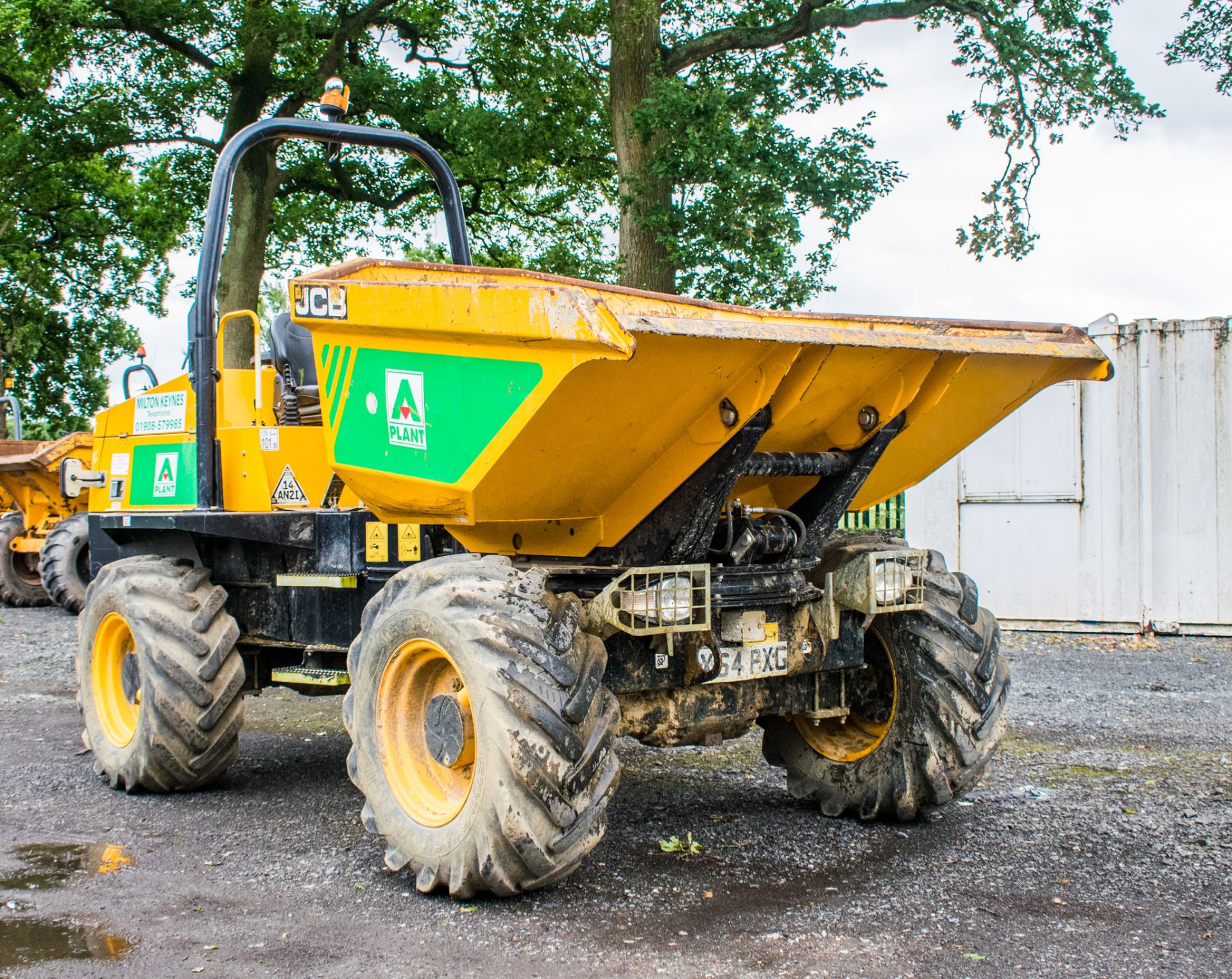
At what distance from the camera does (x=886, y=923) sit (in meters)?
4.23

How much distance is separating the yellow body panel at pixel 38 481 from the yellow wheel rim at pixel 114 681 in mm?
9700

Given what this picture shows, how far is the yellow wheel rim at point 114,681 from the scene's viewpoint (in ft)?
21.4

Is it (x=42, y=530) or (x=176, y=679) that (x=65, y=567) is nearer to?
(x=42, y=530)

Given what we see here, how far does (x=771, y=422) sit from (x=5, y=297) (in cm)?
2701

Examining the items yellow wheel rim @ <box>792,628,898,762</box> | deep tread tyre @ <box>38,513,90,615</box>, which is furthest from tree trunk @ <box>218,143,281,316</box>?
yellow wheel rim @ <box>792,628,898,762</box>

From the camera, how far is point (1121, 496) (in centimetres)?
1198

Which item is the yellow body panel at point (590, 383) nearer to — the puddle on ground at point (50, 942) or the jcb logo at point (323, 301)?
the jcb logo at point (323, 301)

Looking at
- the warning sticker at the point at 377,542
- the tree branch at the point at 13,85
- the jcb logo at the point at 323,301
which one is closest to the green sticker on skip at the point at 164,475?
the warning sticker at the point at 377,542

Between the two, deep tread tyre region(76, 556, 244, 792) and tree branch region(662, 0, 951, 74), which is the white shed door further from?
deep tread tyre region(76, 556, 244, 792)

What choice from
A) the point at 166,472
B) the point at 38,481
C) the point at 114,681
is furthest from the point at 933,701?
the point at 38,481

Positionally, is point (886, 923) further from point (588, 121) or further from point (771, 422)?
point (588, 121)

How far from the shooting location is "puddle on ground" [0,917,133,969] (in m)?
3.96

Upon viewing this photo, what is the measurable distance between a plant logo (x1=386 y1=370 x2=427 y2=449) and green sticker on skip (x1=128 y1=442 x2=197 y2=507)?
6.74ft

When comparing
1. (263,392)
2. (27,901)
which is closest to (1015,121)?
(263,392)
